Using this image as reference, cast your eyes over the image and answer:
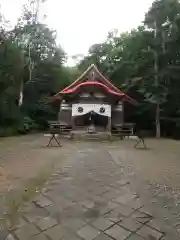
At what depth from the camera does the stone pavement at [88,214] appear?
2738 millimetres

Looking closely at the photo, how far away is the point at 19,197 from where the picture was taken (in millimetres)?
3918

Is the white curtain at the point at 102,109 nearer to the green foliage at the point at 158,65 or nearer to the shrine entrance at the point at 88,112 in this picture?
the shrine entrance at the point at 88,112

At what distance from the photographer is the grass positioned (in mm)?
3078

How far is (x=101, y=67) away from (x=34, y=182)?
24946mm

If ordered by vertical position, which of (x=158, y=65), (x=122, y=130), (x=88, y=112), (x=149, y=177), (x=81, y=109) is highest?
(x=158, y=65)

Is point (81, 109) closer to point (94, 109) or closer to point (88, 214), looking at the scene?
point (94, 109)

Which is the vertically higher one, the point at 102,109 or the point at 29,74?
the point at 29,74

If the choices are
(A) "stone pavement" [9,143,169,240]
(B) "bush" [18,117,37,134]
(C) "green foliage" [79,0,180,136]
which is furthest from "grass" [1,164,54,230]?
(B) "bush" [18,117,37,134]

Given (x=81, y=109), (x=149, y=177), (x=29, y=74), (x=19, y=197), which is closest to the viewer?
(x=19, y=197)

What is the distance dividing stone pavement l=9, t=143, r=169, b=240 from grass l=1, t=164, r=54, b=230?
13 cm

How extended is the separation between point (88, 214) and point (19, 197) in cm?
134

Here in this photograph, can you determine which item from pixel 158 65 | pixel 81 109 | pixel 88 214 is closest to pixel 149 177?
pixel 88 214

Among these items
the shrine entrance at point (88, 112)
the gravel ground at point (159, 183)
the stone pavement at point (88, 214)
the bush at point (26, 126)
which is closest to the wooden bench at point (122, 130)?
the shrine entrance at point (88, 112)

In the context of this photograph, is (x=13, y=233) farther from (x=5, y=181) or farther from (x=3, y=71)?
(x=3, y=71)
